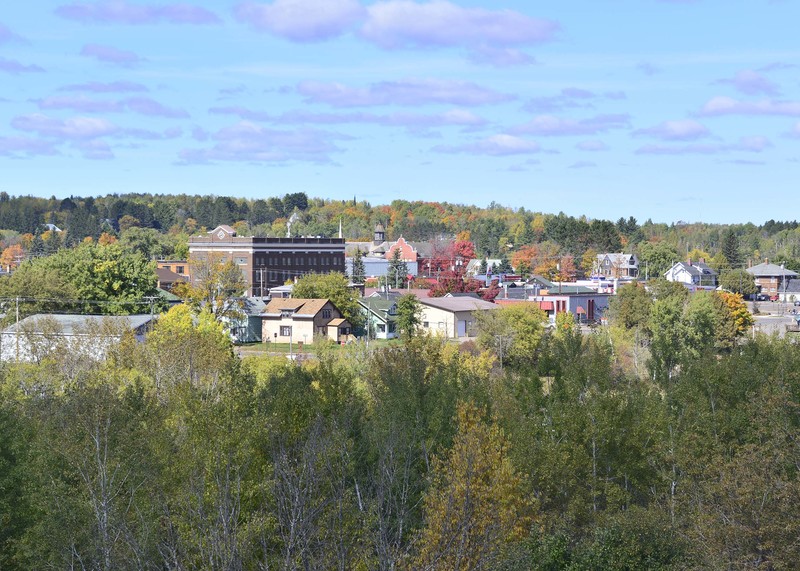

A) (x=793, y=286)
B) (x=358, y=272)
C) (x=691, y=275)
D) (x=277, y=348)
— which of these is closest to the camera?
(x=277, y=348)

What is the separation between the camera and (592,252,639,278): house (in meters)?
109

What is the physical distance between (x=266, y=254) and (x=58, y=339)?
168ft

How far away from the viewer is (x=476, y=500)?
19172 millimetres

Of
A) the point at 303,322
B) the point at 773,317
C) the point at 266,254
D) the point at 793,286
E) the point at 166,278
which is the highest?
the point at 266,254

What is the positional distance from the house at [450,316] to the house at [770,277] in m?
45.3

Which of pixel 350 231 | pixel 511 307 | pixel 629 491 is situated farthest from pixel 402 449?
pixel 350 231

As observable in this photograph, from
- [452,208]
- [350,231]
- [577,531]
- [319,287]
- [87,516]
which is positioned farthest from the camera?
[452,208]

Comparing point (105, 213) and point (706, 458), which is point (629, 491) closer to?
point (706, 458)

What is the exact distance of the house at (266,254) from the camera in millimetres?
92125

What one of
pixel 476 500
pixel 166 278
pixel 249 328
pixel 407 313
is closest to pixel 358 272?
pixel 166 278

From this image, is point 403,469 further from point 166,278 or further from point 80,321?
point 166,278

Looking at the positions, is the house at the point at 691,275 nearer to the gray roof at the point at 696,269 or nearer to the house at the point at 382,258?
the gray roof at the point at 696,269

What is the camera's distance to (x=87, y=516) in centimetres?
1950

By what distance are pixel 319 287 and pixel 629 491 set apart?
45185 millimetres
